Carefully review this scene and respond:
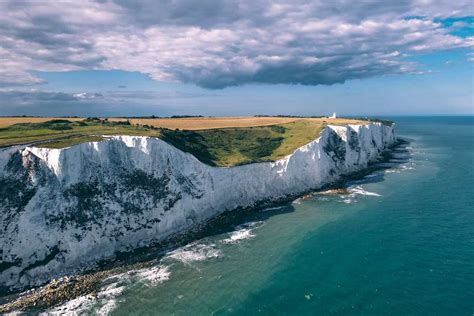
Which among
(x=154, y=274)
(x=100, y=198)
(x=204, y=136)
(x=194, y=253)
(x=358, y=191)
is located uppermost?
(x=204, y=136)

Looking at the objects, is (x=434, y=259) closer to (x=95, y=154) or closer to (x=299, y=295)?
(x=299, y=295)

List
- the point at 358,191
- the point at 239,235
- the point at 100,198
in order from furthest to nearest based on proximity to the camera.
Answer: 1. the point at 358,191
2. the point at 239,235
3. the point at 100,198

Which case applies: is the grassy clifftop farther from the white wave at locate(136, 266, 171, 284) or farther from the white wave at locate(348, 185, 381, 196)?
the white wave at locate(136, 266, 171, 284)

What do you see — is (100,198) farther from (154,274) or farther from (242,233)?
(242,233)

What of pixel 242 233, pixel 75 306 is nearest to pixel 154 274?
pixel 75 306

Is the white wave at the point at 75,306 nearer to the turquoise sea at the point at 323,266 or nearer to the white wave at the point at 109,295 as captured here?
the white wave at the point at 109,295

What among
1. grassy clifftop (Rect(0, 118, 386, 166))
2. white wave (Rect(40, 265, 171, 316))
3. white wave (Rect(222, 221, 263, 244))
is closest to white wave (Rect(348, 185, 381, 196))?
grassy clifftop (Rect(0, 118, 386, 166))
